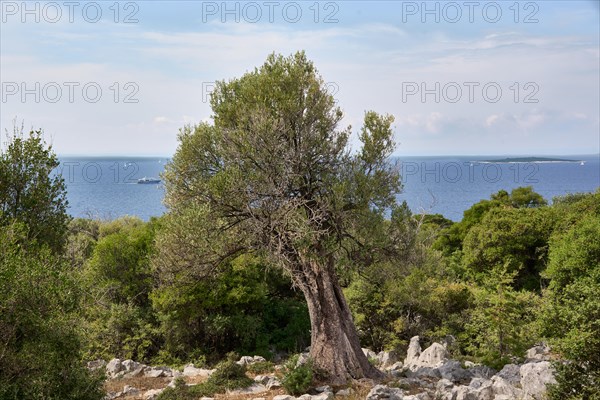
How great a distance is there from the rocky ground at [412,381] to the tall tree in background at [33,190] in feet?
15.4

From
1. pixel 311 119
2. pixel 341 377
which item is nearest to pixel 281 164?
pixel 311 119

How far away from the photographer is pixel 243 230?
1948 cm

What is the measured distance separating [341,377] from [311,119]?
907cm

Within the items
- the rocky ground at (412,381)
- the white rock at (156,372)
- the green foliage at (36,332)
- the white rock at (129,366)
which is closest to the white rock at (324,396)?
the rocky ground at (412,381)

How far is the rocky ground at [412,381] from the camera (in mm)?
16312

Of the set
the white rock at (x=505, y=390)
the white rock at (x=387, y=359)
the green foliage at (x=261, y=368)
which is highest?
the white rock at (x=505, y=390)

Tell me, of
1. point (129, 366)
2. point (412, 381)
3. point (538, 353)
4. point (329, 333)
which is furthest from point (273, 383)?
point (538, 353)

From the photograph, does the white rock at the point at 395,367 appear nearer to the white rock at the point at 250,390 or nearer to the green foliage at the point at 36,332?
the white rock at the point at 250,390

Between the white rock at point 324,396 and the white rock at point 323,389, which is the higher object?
the white rock at point 324,396

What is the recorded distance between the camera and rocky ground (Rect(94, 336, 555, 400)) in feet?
53.5

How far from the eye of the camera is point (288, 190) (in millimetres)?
18781

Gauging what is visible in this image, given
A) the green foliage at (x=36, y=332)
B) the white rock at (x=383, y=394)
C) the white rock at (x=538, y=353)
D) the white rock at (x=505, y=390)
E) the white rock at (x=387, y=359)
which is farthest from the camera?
the white rock at (x=387, y=359)

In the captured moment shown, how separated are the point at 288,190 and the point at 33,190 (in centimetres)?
804

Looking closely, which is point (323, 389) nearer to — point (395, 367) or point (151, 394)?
point (151, 394)
